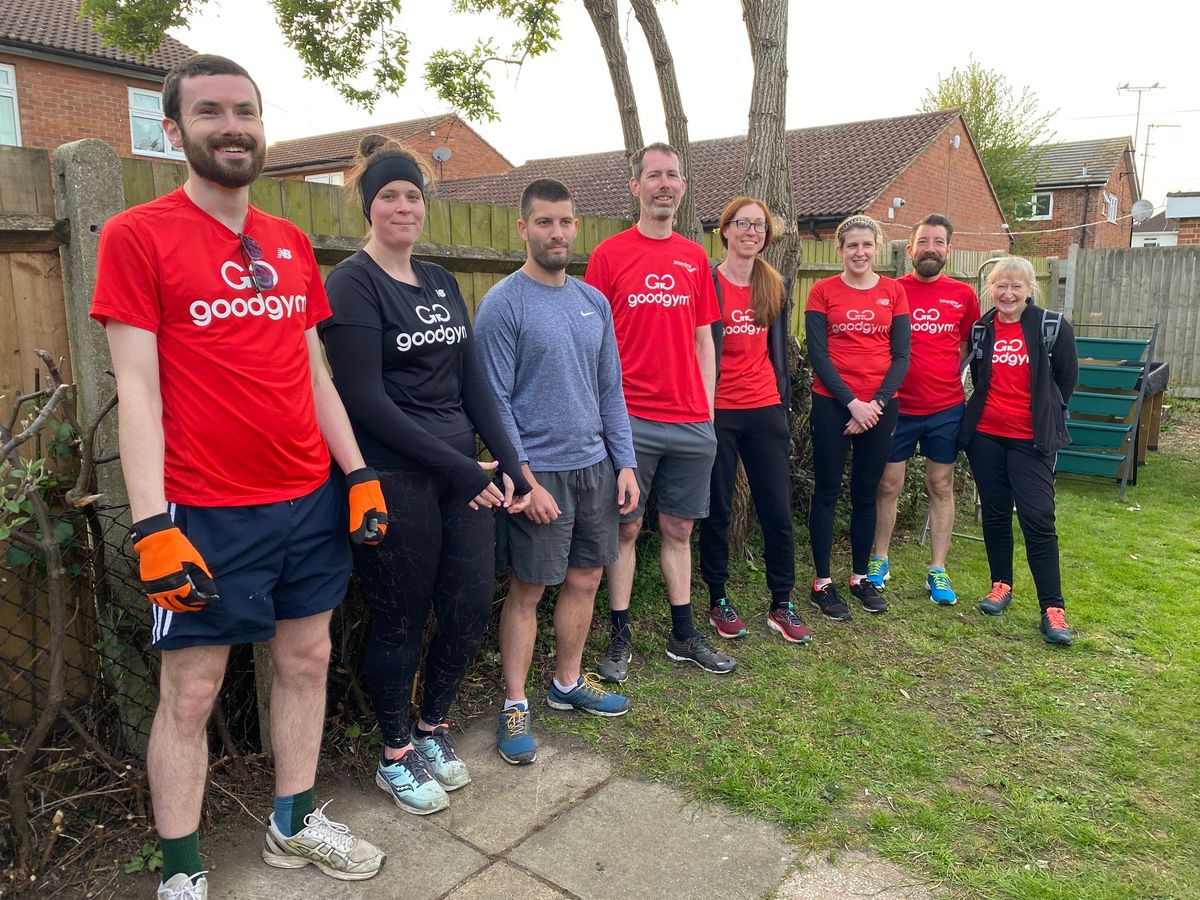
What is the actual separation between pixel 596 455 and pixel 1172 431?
Answer: 31.4 ft

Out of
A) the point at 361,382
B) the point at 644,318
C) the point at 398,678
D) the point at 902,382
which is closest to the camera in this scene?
the point at 361,382

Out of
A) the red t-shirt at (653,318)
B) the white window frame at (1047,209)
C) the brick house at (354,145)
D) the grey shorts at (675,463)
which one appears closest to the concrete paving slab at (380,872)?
the grey shorts at (675,463)

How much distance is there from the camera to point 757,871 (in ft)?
8.16

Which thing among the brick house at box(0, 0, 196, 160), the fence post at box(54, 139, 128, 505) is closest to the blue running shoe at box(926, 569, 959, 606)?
the fence post at box(54, 139, 128, 505)

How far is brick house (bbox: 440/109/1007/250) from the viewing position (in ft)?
66.7

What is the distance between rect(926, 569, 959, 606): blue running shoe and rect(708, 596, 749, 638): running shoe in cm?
126

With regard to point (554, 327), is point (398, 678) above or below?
below

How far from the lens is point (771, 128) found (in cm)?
511

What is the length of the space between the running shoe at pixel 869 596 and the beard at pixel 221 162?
3742 millimetres

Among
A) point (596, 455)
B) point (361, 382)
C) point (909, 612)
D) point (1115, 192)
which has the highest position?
point (1115, 192)

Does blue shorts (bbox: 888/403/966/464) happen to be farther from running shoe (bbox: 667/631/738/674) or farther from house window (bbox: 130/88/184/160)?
house window (bbox: 130/88/184/160)

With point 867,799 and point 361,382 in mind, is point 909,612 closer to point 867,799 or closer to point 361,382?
point 867,799

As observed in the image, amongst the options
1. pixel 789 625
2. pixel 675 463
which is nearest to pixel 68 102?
pixel 675 463

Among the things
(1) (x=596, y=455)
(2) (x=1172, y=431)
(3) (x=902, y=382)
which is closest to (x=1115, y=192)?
(2) (x=1172, y=431)
